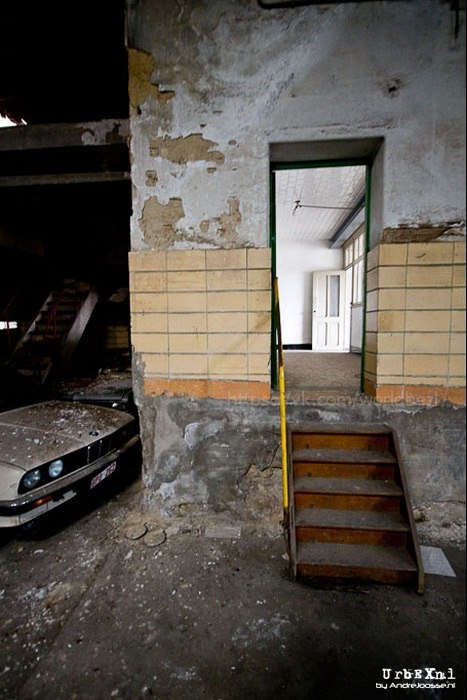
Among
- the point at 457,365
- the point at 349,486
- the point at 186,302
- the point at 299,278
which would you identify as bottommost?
the point at 349,486

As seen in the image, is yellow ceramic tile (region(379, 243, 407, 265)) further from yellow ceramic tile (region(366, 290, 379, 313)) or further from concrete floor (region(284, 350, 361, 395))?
concrete floor (region(284, 350, 361, 395))

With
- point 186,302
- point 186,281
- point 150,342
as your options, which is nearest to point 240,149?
point 186,281

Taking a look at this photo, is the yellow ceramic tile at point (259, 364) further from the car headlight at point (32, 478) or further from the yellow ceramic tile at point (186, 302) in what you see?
the car headlight at point (32, 478)

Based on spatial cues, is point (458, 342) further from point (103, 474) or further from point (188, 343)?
point (103, 474)

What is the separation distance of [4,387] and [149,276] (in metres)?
3.23

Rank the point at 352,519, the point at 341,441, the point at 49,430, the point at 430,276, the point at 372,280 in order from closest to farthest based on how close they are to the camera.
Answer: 1. the point at 430,276
2. the point at 352,519
3. the point at 341,441
4. the point at 372,280
5. the point at 49,430

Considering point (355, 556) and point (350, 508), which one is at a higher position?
point (350, 508)

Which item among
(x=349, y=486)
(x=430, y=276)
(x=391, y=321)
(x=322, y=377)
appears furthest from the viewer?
(x=322, y=377)

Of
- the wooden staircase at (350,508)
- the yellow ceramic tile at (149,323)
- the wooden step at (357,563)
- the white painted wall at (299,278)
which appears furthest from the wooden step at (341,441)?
the white painted wall at (299,278)

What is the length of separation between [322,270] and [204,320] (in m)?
6.85

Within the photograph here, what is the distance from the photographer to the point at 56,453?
270 cm

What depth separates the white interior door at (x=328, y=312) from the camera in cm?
878

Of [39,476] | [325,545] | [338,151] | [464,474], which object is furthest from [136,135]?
[325,545]

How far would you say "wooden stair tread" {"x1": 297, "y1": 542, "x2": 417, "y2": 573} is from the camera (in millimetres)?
2146
